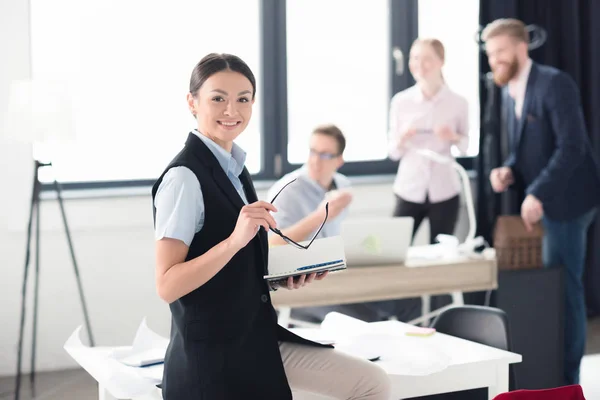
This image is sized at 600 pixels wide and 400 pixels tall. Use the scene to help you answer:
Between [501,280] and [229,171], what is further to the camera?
[501,280]

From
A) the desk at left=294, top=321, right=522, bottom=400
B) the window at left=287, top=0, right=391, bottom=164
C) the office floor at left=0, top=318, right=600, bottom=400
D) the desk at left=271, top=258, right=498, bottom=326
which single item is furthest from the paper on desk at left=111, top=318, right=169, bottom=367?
the window at left=287, top=0, right=391, bottom=164

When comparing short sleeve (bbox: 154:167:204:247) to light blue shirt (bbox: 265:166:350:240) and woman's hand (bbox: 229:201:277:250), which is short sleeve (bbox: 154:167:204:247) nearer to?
woman's hand (bbox: 229:201:277:250)

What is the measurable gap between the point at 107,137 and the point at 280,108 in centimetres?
107

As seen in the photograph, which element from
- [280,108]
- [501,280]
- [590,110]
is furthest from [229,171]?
[590,110]

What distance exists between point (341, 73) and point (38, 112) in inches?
85.2

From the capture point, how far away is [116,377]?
230 centimetres

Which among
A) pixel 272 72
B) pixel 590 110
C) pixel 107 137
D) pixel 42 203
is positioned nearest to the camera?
pixel 42 203

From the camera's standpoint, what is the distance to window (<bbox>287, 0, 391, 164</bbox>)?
5551 mm

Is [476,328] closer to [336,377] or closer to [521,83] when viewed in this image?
[336,377]

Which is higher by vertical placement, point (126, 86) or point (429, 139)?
point (126, 86)

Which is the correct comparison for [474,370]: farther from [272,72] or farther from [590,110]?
[590,110]

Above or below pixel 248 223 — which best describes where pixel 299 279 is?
below

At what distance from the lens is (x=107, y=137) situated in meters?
5.04

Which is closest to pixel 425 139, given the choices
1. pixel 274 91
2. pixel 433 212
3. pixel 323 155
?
pixel 433 212
